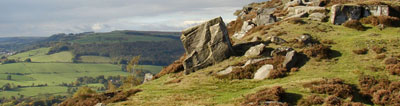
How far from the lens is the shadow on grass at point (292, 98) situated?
20.4m

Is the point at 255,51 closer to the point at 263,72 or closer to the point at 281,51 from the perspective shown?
A: the point at 281,51

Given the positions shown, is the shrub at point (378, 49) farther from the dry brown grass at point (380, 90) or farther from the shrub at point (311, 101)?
the shrub at point (311, 101)

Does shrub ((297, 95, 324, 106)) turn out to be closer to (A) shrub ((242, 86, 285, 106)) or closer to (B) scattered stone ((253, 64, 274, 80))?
(A) shrub ((242, 86, 285, 106))

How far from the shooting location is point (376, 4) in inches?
1965

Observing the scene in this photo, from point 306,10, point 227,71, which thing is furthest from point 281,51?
point 306,10

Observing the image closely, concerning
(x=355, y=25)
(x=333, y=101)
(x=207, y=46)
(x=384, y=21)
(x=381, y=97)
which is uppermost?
(x=384, y=21)

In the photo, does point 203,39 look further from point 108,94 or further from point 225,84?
point 108,94

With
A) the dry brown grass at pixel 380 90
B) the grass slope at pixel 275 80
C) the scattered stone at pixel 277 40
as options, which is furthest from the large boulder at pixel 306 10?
the dry brown grass at pixel 380 90

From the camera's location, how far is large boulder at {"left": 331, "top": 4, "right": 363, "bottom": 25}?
45.9 meters

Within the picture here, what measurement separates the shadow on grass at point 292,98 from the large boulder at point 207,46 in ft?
51.9

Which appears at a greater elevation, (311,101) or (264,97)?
(264,97)

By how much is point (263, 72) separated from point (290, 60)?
Answer: 3279 millimetres

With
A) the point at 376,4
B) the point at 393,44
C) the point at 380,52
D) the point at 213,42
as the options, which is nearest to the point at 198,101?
the point at 213,42

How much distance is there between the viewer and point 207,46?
3709 cm
